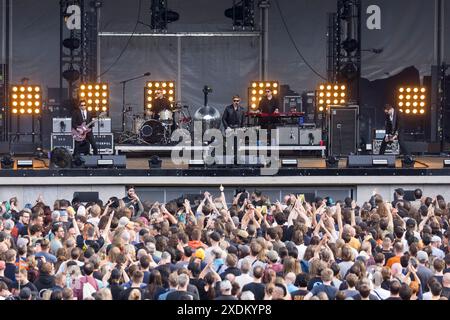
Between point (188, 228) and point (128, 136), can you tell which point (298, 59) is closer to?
point (128, 136)

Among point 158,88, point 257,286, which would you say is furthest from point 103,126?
point 257,286

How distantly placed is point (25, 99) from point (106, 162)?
16.9 feet

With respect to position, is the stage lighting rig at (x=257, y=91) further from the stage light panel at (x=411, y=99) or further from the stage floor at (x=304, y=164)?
the stage light panel at (x=411, y=99)

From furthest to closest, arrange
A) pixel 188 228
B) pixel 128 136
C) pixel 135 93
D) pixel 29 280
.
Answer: pixel 135 93 → pixel 128 136 → pixel 188 228 → pixel 29 280

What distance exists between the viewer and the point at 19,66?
31.0 m

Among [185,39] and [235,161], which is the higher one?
[185,39]

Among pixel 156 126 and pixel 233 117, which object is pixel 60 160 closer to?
pixel 156 126

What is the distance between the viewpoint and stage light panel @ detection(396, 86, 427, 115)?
29250 mm

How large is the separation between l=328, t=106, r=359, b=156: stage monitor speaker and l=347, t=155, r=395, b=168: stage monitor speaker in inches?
101

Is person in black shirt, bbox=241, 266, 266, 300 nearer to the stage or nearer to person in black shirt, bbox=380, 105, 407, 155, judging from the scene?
the stage

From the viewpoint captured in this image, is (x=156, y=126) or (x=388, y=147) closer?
(x=156, y=126)

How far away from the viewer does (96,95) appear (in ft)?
93.7
